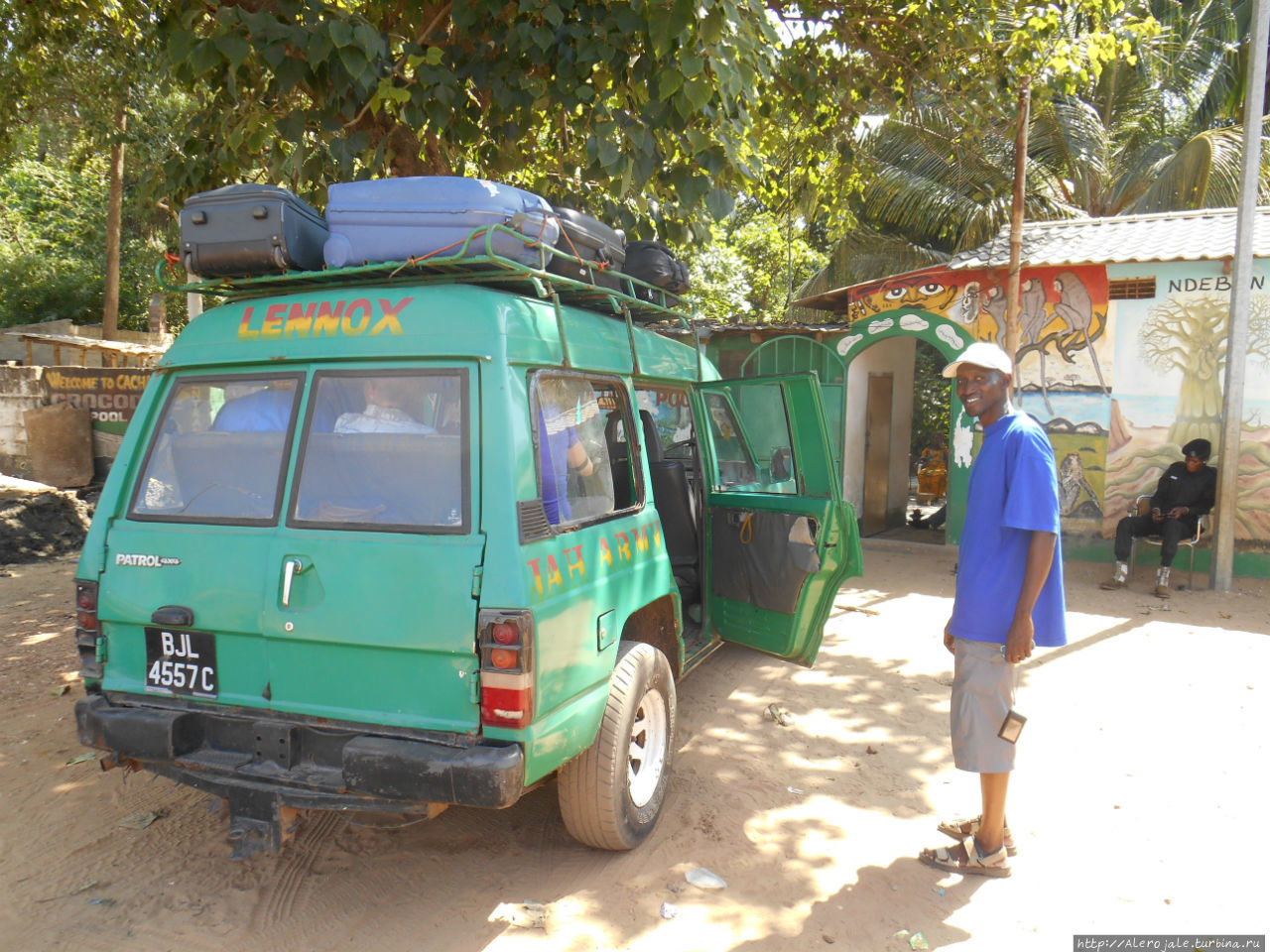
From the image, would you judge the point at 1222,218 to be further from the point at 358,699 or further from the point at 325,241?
the point at 358,699

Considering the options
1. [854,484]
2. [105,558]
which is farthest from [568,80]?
[854,484]

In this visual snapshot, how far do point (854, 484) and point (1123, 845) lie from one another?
8.67 metres

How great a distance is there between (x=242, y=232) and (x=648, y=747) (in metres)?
2.56

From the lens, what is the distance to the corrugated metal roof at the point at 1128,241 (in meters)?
8.72

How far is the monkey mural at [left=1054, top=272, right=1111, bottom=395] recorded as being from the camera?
30.7 ft

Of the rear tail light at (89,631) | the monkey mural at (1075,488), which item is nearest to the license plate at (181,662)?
the rear tail light at (89,631)

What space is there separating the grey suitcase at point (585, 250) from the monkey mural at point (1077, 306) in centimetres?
704

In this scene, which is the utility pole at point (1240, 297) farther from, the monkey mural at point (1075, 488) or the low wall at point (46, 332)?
the low wall at point (46, 332)

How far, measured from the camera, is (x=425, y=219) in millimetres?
3178

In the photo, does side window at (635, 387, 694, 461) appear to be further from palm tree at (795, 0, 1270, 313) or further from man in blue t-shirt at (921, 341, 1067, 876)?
palm tree at (795, 0, 1270, 313)

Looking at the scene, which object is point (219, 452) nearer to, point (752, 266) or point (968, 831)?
point (968, 831)

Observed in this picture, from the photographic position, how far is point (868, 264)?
670 inches

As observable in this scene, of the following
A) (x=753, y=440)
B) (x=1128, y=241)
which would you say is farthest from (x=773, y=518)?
(x=1128, y=241)

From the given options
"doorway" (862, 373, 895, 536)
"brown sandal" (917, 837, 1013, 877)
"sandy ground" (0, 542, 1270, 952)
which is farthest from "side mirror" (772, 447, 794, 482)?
"doorway" (862, 373, 895, 536)
